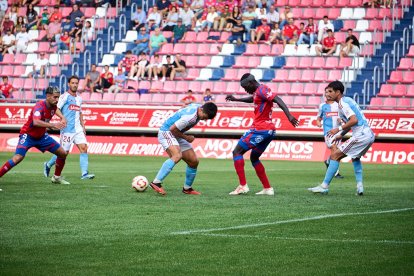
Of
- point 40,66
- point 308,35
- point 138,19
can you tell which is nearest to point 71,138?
point 308,35

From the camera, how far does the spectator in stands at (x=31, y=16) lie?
44.4 metres

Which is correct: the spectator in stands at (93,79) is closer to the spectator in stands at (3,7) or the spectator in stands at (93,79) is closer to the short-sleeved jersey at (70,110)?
the spectator in stands at (3,7)

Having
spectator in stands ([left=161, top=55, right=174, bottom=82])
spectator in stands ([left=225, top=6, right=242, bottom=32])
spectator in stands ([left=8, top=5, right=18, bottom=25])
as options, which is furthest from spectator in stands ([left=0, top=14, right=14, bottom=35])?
spectator in stands ([left=225, top=6, right=242, bottom=32])

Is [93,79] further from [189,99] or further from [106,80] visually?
[189,99]

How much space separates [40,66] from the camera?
41031mm

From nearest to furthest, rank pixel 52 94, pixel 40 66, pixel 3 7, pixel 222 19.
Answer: pixel 52 94 < pixel 222 19 < pixel 40 66 < pixel 3 7

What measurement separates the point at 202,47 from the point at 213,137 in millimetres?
6188

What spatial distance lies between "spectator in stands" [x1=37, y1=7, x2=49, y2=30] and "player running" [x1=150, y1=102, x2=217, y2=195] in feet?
92.0

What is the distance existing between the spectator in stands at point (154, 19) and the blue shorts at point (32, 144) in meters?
22.7

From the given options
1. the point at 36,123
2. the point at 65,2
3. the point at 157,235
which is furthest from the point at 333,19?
the point at 157,235

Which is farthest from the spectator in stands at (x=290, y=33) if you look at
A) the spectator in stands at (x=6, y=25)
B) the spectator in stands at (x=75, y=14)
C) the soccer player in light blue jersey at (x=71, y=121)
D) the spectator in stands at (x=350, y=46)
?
the soccer player in light blue jersey at (x=71, y=121)

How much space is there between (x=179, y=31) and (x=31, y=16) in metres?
8.20

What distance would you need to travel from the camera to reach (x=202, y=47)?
4012 cm

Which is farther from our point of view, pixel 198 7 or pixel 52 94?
pixel 198 7
